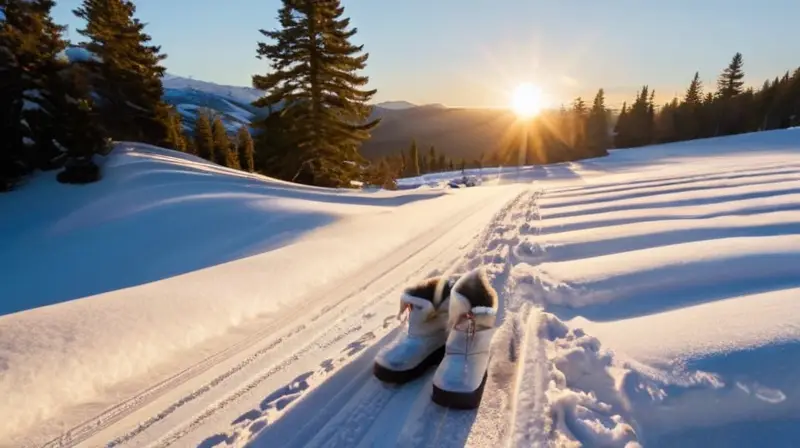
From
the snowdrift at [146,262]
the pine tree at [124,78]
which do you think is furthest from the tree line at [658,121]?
the snowdrift at [146,262]

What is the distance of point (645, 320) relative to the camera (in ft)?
8.73

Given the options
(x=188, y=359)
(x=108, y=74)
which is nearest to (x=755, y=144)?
(x=188, y=359)

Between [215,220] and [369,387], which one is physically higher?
[215,220]

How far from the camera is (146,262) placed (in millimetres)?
5016

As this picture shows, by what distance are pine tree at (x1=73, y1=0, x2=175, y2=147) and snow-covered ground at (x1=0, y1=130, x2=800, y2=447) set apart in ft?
46.8

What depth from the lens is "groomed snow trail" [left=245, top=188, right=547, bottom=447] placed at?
6.23 feet

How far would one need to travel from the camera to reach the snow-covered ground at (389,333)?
1.91 meters

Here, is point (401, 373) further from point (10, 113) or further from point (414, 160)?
point (414, 160)

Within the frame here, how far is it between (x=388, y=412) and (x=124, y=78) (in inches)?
825

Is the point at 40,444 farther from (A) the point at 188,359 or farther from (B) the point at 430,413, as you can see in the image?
(B) the point at 430,413

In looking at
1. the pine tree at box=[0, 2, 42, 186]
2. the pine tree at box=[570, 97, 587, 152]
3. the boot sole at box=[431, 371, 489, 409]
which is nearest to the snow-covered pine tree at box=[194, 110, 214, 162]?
the pine tree at box=[0, 2, 42, 186]

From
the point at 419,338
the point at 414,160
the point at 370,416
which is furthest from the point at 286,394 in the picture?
the point at 414,160

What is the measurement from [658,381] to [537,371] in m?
0.61

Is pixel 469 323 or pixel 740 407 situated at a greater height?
pixel 469 323
